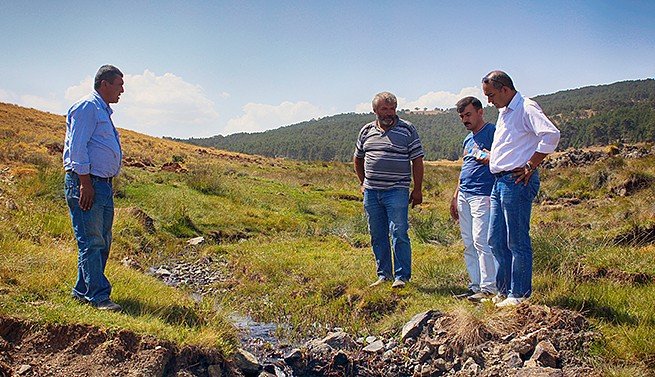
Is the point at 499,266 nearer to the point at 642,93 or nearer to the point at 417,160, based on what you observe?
the point at 417,160

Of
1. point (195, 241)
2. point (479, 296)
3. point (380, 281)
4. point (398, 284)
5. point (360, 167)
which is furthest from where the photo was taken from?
point (195, 241)

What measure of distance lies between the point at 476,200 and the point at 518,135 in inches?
38.4

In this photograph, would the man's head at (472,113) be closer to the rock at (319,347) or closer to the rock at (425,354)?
the rock at (425,354)

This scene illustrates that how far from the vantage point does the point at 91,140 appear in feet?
14.3

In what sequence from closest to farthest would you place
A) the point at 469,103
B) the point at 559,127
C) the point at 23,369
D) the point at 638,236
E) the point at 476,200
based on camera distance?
the point at 23,369 → the point at 476,200 → the point at 469,103 → the point at 638,236 → the point at 559,127

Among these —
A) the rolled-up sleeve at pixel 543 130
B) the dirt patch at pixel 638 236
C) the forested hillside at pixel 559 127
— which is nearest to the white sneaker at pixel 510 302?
the rolled-up sleeve at pixel 543 130

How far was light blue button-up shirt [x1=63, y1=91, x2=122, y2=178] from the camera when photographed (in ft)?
13.7

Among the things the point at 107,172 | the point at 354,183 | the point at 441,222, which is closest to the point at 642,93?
the point at 354,183

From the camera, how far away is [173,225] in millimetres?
10367

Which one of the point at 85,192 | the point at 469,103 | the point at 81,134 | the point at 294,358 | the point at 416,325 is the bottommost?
the point at 294,358

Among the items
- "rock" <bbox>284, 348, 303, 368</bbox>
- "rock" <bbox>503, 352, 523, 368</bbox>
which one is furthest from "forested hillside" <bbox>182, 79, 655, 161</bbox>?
"rock" <bbox>284, 348, 303, 368</bbox>

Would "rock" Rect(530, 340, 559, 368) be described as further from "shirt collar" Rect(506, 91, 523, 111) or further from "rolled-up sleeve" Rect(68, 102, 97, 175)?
"rolled-up sleeve" Rect(68, 102, 97, 175)

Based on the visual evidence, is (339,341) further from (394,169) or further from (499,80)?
(499,80)

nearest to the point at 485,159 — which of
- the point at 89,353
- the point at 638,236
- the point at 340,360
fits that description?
the point at 340,360
